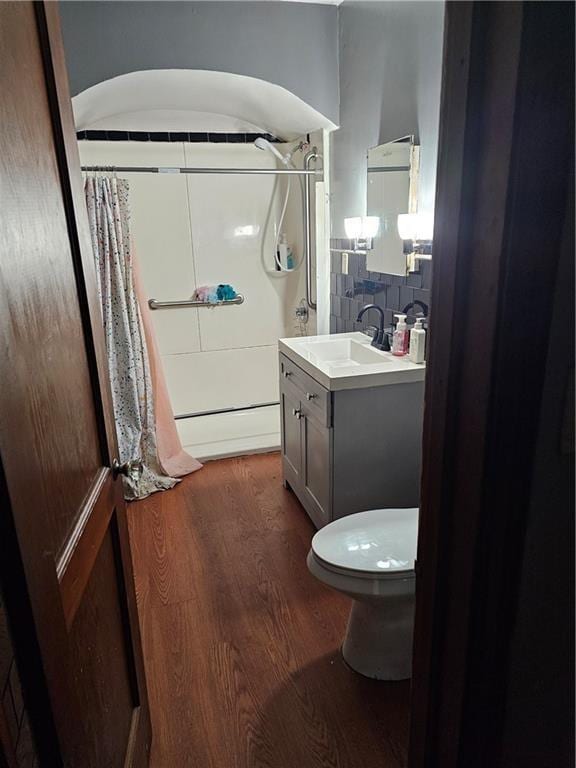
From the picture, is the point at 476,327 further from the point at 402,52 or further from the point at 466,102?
the point at 402,52

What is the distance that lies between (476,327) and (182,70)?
8.49 ft

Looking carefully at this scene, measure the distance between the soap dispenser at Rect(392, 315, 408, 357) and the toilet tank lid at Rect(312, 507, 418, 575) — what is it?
779 mm

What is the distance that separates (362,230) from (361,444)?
1.16 metres

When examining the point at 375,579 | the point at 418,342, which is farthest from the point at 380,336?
the point at 375,579

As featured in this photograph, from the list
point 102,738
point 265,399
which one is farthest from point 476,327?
point 265,399

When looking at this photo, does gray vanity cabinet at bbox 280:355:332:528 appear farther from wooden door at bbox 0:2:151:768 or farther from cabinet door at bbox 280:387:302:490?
wooden door at bbox 0:2:151:768

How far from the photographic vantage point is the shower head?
3.25m

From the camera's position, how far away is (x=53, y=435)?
828 mm

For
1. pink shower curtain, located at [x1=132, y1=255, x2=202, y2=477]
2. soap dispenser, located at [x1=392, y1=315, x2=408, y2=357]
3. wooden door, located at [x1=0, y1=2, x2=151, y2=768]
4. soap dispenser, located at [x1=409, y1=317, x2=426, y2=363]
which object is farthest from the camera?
pink shower curtain, located at [x1=132, y1=255, x2=202, y2=477]

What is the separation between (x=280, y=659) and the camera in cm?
179

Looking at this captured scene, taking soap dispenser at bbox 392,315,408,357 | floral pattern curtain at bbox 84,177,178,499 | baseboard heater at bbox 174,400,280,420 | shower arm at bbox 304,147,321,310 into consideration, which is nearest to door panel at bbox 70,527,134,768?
soap dispenser at bbox 392,315,408,357

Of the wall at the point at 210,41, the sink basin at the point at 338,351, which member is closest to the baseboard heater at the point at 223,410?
the sink basin at the point at 338,351

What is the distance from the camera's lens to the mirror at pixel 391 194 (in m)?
2.26

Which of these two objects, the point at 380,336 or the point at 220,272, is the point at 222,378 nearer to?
the point at 220,272
